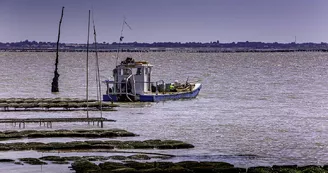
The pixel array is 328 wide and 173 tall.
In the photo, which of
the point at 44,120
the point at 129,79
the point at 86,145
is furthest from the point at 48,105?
the point at 86,145

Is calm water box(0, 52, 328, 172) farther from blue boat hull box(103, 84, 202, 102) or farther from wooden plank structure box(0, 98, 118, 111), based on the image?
wooden plank structure box(0, 98, 118, 111)

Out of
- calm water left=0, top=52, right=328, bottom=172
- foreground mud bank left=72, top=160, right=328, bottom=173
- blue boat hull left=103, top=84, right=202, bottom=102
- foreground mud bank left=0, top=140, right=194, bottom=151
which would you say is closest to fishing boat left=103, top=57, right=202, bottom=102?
blue boat hull left=103, top=84, right=202, bottom=102

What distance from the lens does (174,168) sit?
1088 inches

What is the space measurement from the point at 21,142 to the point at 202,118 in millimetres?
17490

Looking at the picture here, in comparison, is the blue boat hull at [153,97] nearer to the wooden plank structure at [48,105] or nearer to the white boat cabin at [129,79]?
the white boat cabin at [129,79]

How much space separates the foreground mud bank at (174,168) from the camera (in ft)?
89.7

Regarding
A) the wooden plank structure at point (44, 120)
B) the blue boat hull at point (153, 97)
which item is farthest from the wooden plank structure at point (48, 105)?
the wooden plank structure at point (44, 120)

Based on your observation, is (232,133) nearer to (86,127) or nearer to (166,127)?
(166,127)

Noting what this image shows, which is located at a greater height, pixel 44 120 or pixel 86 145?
pixel 44 120

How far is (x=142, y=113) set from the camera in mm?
52188

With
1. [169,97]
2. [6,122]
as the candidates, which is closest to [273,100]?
[169,97]

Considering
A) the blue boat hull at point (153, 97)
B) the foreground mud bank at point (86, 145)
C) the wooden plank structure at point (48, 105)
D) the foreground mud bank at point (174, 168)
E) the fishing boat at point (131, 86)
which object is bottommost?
the foreground mud bank at point (174, 168)

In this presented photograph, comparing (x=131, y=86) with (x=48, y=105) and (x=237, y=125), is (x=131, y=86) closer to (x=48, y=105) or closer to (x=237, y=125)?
(x=48, y=105)

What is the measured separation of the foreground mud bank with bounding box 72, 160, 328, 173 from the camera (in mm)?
27345
